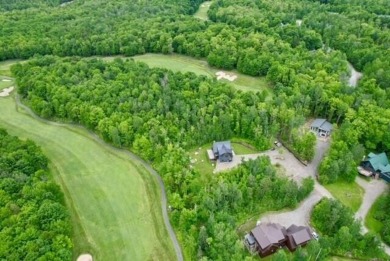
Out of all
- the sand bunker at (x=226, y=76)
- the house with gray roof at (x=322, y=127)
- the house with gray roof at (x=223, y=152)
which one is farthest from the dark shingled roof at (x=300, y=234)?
the sand bunker at (x=226, y=76)

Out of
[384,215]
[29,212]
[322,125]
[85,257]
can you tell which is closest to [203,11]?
[322,125]

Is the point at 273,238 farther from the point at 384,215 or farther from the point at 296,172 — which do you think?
the point at 384,215

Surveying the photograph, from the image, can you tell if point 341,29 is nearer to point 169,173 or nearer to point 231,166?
point 231,166

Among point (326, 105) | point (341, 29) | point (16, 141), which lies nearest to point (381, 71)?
point (326, 105)

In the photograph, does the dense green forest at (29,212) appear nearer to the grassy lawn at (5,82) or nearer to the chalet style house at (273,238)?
the chalet style house at (273,238)

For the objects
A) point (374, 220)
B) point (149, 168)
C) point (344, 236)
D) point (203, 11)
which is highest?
point (344, 236)
